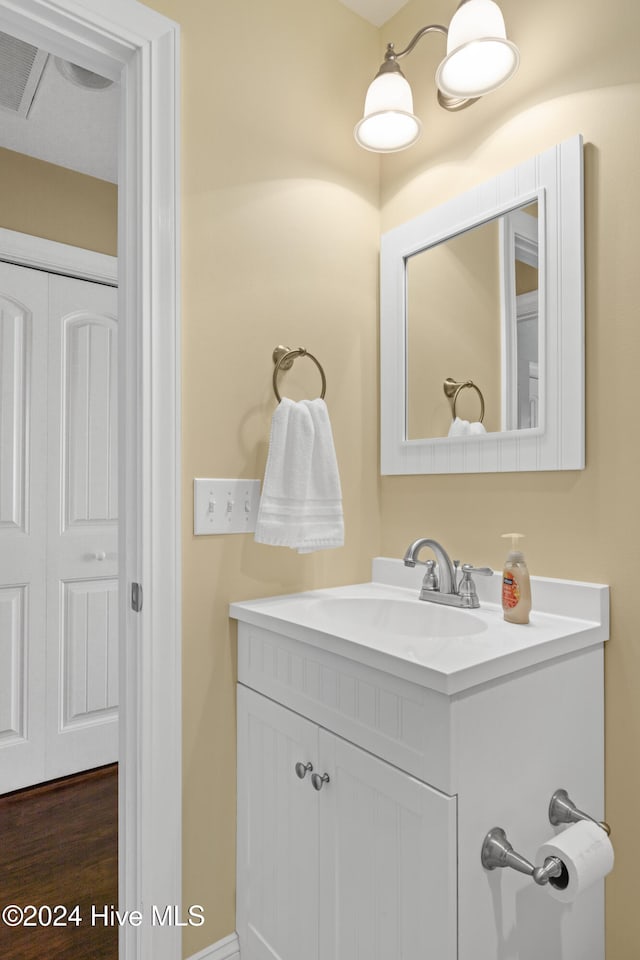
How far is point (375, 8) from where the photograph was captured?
161 cm

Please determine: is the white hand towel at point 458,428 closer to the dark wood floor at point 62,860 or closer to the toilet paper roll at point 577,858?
the toilet paper roll at point 577,858

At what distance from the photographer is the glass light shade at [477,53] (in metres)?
1.18

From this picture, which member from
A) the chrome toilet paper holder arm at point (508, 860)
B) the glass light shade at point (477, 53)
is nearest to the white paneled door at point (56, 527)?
the glass light shade at point (477, 53)

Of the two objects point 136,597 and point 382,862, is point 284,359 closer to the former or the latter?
point 136,597

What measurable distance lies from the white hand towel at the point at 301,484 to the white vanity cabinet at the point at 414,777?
0.18 metres

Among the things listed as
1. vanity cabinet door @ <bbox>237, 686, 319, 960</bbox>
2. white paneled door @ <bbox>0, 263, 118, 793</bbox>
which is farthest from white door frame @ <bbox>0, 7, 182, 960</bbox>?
white paneled door @ <bbox>0, 263, 118, 793</bbox>

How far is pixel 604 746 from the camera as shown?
3.71 ft

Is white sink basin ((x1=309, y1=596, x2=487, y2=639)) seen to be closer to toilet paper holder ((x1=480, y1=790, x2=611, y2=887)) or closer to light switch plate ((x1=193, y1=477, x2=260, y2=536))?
light switch plate ((x1=193, y1=477, x2=260, y2=536))

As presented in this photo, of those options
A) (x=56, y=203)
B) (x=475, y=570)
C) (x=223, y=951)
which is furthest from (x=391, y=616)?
(x=56, y=203)

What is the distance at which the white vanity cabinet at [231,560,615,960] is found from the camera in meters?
0.86

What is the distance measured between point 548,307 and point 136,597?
1.07 m

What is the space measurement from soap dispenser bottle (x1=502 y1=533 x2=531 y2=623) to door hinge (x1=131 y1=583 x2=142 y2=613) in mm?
748

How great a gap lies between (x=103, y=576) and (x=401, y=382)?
1.57 metres

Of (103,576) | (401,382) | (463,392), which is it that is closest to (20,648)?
(103,576)
